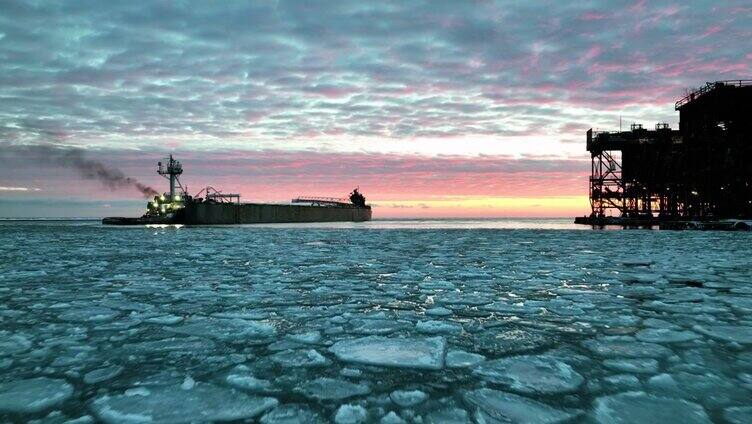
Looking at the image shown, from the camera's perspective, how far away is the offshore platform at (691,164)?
31.0 metres

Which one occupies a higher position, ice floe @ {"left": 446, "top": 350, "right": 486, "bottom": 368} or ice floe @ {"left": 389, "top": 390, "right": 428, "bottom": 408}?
ice floe @ {"left": 389, "top": 390, "right": 428, "bottom": 408}

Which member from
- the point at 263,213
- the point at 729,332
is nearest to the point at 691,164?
the point at 729,332

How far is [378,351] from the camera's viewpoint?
3.38 metres

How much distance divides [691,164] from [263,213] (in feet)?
175

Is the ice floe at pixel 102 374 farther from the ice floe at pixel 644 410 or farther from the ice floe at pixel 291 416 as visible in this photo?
the ice floe at pixel 644 410

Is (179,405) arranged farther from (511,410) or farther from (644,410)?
(644,410)

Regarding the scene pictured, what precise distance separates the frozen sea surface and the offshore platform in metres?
27.1

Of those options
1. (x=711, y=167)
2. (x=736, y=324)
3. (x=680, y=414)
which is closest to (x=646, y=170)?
(x=711, y=167)

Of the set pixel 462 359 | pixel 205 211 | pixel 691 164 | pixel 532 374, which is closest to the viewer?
pixel 532 374

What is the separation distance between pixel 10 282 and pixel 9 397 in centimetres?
574

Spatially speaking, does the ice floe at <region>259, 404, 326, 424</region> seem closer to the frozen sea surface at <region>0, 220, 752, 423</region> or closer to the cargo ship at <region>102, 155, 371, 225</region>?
the frozen sea surface at <region>0, 220, 752, 423</region>

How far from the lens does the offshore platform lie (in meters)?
31.0

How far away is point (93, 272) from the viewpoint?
330 inches

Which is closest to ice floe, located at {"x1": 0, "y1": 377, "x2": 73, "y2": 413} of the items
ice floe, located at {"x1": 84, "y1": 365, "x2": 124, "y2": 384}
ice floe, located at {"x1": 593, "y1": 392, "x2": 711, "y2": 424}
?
ice floe, located at {"x1": 84, "y1": 365, "x2": 124, "y2": 384}
